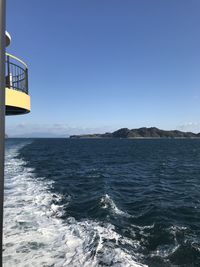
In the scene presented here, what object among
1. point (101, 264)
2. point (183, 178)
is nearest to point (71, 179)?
point (183, 178)

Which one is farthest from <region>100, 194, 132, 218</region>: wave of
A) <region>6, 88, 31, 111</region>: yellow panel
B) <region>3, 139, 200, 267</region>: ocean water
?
<region>6, 88, 31, 111</region>: yellow panel

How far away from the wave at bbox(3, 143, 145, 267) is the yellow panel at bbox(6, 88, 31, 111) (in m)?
4.81

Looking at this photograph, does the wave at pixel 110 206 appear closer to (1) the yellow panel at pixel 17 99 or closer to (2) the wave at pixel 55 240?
(2) the wave at pixel 55 240

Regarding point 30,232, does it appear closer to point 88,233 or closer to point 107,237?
point 88,233

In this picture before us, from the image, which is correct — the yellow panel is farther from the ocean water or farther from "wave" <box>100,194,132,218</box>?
"wave" <box>100,194,132,218</box>

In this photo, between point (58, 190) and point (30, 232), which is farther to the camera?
point (58, 190)

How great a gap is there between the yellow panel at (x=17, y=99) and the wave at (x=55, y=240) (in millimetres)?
4808

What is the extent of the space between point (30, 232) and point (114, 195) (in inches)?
336

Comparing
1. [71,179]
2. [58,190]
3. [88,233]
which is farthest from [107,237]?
[71,179]

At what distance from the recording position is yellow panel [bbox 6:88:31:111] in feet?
26.8

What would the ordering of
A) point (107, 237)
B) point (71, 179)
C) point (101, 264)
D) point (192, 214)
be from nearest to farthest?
point (101, 264)
point (107, 237)
point (192, 214)
point (71, 179)

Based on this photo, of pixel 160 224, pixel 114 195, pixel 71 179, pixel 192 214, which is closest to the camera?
pixel 160 224

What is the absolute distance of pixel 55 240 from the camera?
422 inches

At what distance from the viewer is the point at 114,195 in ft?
62.6
